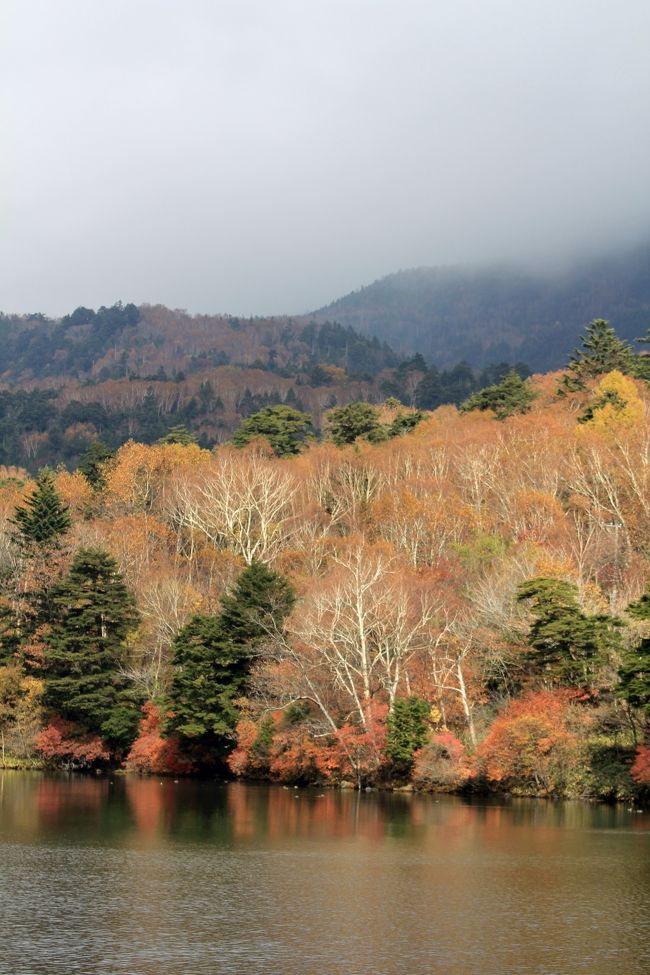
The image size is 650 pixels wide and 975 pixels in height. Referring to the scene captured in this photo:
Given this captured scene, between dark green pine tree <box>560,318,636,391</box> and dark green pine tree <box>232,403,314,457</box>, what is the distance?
2823 cm

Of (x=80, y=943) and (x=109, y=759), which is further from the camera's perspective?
(x=109, y=759)

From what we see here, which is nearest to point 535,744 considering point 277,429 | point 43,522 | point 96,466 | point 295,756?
point 295,756

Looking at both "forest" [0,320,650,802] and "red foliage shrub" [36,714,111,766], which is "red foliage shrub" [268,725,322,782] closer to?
"forest" [0,320,650,802]

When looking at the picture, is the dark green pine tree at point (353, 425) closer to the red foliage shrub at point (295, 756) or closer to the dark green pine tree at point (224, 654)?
the dark green pine tree at point (224, 654)

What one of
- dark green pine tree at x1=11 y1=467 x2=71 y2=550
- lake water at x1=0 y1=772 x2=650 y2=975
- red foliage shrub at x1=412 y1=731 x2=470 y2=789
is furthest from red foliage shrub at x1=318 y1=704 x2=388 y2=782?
dark green pine tree at x1=11 y1=467 x2=71 y2=550

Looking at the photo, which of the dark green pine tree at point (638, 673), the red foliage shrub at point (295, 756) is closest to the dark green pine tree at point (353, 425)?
the red foliage shrub at point (295, 756)

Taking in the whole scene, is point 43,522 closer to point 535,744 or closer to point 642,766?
point 535,744

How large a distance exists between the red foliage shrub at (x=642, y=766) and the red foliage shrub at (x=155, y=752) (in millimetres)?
30961

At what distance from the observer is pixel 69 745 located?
71312 millimetres

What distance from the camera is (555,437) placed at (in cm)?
8706

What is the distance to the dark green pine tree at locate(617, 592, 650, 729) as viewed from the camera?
146 ft

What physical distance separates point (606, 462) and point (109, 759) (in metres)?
39.0

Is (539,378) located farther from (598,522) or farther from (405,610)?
(405,610)

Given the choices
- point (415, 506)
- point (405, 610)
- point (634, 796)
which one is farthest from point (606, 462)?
point (634, 796)
